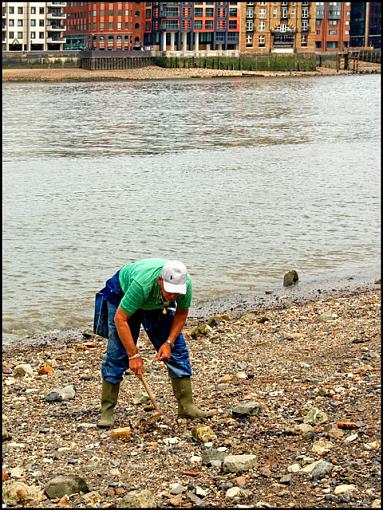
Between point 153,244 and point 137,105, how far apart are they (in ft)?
163

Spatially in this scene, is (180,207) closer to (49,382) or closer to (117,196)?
(117,196)

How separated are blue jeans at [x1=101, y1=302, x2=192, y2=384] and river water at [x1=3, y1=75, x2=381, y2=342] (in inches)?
185

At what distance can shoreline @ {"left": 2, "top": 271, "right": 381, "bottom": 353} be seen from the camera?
38.1 ft

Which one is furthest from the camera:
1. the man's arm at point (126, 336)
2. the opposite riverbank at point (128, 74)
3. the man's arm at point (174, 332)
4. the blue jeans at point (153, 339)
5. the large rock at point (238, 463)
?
the opposite riverbank at point (128, 74)

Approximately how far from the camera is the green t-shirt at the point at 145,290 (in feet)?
23.1

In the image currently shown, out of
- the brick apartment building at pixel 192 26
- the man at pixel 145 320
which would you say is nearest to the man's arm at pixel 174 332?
the man at pixel 145 320

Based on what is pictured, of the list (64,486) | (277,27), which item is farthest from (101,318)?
(277,27)

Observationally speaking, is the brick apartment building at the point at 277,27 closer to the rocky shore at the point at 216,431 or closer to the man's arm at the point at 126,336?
the rocky shore at the point at 216,431

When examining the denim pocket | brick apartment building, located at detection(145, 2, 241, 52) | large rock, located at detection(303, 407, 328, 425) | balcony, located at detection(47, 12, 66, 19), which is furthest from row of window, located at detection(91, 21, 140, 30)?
large rock, located at detection(303, 407, 328, 425)

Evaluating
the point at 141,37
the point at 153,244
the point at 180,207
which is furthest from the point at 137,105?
the point at 141,37

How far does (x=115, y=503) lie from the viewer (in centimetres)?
628

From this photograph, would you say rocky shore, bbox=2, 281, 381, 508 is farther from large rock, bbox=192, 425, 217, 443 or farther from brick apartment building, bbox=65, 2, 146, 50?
brick apartment building, bbox=65, 2, 146, 50

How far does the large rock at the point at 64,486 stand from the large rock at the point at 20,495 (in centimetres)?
6

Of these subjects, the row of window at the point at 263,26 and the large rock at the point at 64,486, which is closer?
the large rock at the point at 64,486
